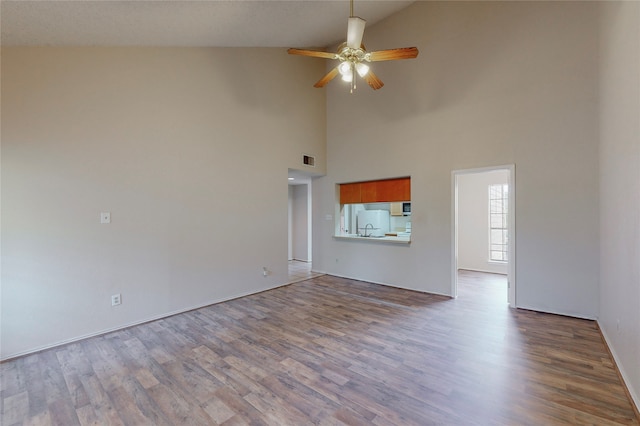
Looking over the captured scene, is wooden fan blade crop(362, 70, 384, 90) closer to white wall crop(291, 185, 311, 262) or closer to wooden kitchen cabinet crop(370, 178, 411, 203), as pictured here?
wooden kitchen cabinet crop(370, 178, 411, 203)

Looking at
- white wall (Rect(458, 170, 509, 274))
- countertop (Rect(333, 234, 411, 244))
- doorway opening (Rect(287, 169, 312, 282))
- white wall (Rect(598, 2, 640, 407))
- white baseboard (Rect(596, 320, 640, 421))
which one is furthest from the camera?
doorway opening (Rect(287, 169, 312, 282))

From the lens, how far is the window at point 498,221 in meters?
6.13

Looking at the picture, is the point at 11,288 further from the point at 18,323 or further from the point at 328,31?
the point at 328,31

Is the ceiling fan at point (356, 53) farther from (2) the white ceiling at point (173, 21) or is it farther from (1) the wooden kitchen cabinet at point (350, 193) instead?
(1) the wooden kitchen cabinet at point (350, 193)

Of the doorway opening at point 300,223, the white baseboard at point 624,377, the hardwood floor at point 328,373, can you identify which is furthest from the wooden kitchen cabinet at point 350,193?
the white baseboard at point 624,377

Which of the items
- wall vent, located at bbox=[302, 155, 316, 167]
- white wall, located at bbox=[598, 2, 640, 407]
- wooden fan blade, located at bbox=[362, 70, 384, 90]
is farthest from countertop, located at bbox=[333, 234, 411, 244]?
wooden fan blade, located at bbox=[362, 70, 384, 90]

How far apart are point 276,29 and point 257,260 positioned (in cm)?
369

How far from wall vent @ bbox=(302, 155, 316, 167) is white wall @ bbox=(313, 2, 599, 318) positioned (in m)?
0.88

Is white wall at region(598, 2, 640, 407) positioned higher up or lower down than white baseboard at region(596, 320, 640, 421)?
higher up

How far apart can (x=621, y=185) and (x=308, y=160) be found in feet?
14.5

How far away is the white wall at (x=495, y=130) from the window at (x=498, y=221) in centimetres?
265

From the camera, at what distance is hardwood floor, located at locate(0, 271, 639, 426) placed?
1842mm

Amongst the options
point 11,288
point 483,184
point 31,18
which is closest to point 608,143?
point 483,184

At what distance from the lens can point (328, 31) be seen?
497cm
